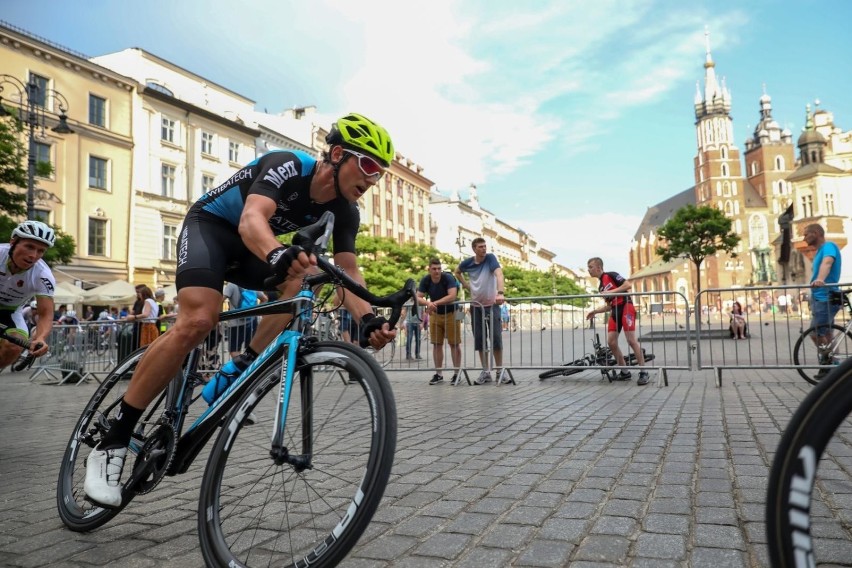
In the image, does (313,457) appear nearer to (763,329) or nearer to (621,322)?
(621,322)

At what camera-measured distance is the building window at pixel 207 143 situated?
4229 cm

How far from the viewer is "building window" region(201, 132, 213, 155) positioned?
4229cm

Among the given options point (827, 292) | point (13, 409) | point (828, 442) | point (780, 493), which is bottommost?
point (13, 409)

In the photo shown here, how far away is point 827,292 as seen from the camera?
879cm

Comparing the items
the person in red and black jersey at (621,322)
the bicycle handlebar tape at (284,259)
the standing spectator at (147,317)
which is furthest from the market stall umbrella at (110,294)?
the bicycle handlebar tape at (284,259)

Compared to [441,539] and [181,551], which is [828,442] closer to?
[441,539]

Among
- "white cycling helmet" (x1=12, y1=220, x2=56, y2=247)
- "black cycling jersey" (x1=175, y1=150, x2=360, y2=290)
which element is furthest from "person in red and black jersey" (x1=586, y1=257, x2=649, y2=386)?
"white cycling helmet" (x1=12, y1=220, x2=56, y2=247)

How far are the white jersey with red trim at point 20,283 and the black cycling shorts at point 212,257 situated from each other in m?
2.42

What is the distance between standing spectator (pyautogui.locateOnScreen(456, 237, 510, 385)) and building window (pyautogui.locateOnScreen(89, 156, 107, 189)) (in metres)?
31.8

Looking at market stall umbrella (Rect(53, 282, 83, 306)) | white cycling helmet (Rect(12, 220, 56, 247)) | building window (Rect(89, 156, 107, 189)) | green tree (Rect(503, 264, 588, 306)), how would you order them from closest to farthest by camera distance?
1. white cycling helmet (Rect(12, 220, 56, 247))
2. market stall umbrella (Rect(53, 282, 83, 306))
3. building window (Rect(89, 156, 107, 189))
4. green tree (Rect(503, 264, 588, 306))

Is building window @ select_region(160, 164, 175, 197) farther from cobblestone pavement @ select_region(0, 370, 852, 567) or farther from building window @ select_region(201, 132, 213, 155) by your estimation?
cobblestone pavement @ select_region(0, 370, 852, 567)

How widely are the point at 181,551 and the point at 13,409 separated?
733cm

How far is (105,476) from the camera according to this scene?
2.79 metres

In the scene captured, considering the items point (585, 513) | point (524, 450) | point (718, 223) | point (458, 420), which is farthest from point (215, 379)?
point (718, 223)
